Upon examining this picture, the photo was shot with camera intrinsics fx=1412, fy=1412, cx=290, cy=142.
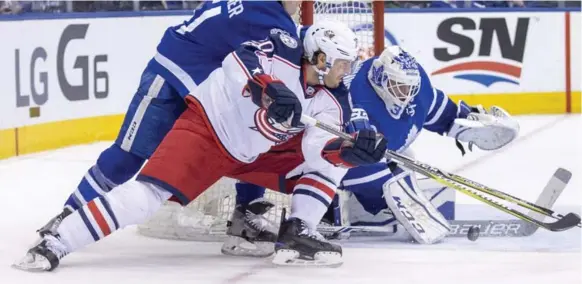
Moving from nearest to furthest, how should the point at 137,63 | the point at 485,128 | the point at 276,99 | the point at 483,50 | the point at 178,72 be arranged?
1. the point at 276,99
2. the point at 178,72
3. the point at 485,128
4. the point at 137,63
5. the point at 483,50

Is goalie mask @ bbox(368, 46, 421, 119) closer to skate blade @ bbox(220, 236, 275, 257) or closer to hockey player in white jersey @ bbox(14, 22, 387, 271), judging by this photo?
hockey player in white jersey @ bbox(14, 22, 387, 271)

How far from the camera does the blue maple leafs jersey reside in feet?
15.4

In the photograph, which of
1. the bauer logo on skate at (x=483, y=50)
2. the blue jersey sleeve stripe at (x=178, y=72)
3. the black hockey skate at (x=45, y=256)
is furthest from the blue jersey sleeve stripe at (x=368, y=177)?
the bauer logo on skate at (x=483, y=50)

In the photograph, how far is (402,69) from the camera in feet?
15.1

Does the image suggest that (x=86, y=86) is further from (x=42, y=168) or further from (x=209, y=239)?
(x=209, y=239)

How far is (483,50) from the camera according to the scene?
873 centimetres

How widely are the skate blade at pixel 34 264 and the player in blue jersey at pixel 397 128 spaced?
2.80 ft

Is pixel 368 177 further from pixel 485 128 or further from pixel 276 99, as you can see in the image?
pixel 276 99

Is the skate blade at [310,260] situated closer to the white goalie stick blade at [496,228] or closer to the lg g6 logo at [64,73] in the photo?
the white goalie stick blade at [496,228]

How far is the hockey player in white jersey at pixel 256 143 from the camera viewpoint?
389cm

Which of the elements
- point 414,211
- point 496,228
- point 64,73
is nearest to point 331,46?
point 414,211

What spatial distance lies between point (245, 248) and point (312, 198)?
0.32 m

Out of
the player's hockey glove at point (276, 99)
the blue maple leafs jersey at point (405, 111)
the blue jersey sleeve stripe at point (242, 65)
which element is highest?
the blue jersey sleeve stripe at point (242, 65)

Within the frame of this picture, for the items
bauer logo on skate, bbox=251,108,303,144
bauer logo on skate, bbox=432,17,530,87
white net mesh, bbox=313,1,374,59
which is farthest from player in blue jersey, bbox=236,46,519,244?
bauer logo on skate, bbox=432,17,530,87
